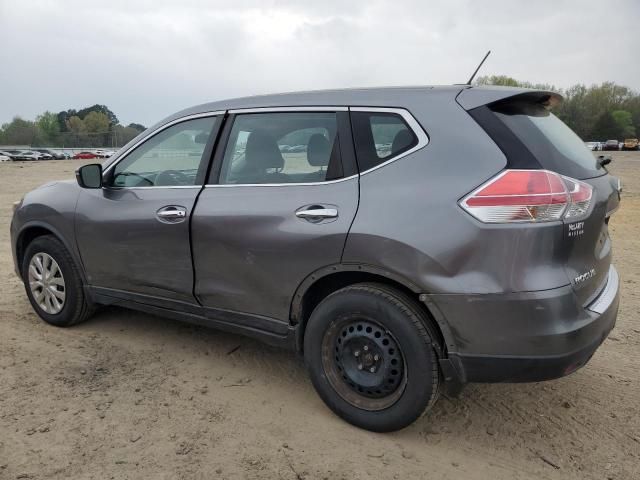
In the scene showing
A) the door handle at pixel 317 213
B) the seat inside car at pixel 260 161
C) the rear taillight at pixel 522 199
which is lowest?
the door handle at pixel 317 213

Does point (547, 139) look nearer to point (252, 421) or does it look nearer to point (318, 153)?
point (318, 153)

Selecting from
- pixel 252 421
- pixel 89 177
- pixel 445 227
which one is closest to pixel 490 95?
pixel 445 227

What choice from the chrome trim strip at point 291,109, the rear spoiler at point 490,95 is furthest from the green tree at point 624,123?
the chrome trim strip at point 291,109

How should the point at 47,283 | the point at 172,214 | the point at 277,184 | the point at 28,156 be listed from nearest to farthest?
the point at 277,184 < the point at 172,214 < the point at 47,283 < the point at 28,156

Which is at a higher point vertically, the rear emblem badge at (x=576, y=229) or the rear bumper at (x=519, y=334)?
the rear emblem badge at (x=576, y=229)

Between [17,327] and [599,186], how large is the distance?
437 cm

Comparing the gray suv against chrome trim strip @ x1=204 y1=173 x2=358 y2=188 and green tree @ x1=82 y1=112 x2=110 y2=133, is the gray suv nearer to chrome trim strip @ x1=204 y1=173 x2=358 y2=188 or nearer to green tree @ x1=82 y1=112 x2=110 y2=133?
chrome trim strip @ x1=204 y1=173 x2=358 y2=188

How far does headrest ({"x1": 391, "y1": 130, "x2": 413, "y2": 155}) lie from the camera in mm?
2803

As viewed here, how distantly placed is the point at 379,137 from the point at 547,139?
2.79 feet

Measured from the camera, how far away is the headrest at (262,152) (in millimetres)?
3324

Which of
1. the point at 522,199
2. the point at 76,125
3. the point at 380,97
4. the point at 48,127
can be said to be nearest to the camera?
the point at 522,199

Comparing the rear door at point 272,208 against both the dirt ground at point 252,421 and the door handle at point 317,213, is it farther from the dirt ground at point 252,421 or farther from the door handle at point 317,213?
the dirt ground at point 252,421

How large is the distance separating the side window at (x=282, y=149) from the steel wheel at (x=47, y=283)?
184 centimetres

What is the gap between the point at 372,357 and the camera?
2863 millimetres
